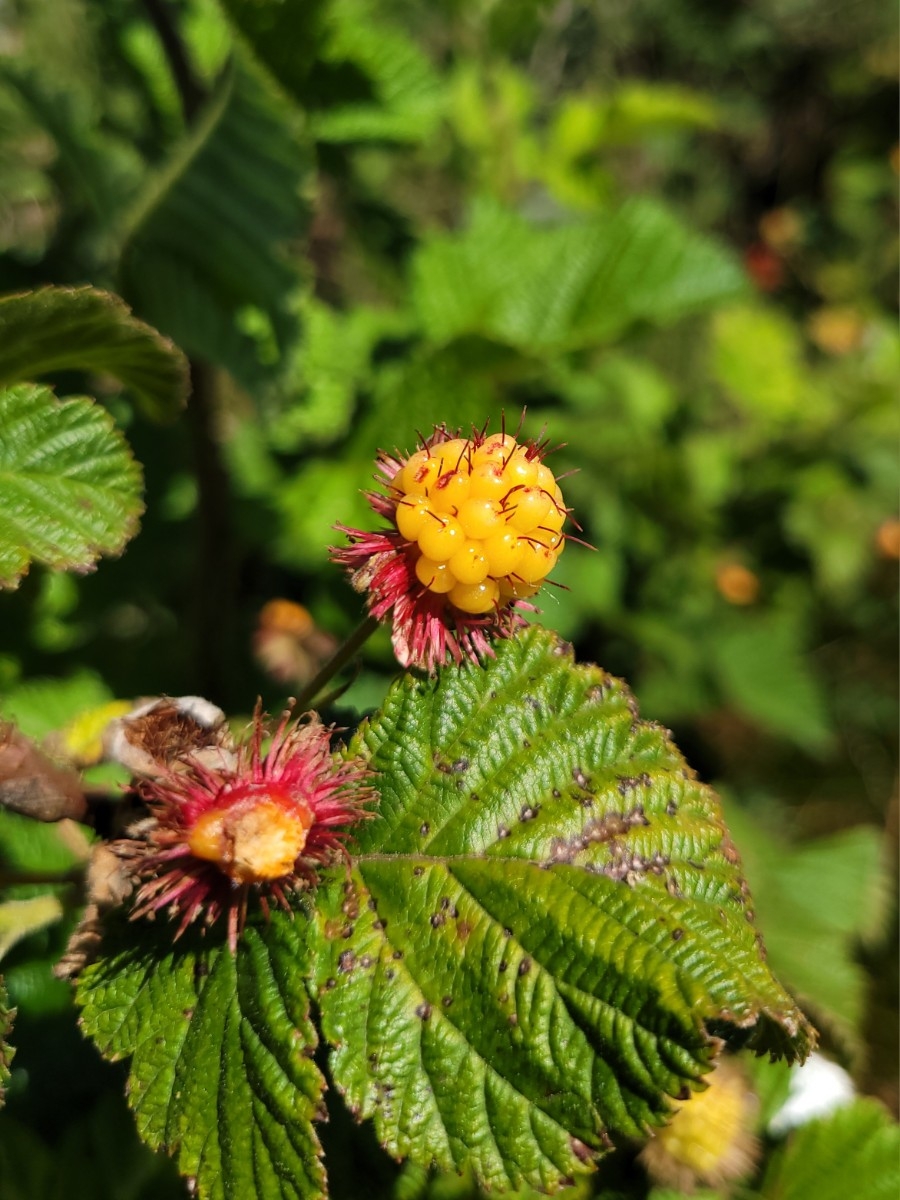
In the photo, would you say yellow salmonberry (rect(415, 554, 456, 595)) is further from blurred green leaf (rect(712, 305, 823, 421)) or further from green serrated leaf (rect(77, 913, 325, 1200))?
blurred green leaf (rect(712, 305, 823, 421))

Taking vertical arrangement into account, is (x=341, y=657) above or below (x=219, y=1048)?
above

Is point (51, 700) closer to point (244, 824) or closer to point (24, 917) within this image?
point (24, 917)

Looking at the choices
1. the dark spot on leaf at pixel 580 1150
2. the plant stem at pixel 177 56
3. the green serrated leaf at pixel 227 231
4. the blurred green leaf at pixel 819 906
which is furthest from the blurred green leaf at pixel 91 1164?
the plant stem at pixel 177 56

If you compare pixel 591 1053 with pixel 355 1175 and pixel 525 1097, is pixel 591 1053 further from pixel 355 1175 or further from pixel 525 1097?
pixel 355 1175

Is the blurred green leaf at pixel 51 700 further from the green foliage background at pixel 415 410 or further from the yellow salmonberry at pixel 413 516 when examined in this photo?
the yellow salmonberry at pixel 413 516

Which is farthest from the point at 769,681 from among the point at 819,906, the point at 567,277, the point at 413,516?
the point at 413,516

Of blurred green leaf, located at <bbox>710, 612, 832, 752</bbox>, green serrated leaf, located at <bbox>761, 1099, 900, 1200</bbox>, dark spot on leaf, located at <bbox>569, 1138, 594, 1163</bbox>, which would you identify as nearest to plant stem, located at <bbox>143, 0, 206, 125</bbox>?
dark spot on leaf, located at <bbox>569, 1138, 594, 1163</bbox>
